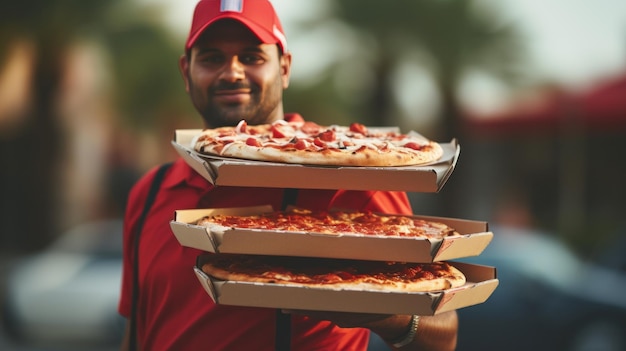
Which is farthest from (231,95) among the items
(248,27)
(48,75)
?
(48,75)

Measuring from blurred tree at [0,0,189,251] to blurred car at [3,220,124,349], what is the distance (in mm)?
8986

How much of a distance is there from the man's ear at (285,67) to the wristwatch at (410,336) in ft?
3.68

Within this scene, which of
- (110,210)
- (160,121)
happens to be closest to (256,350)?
(110,210)

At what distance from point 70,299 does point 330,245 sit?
7.49 metres

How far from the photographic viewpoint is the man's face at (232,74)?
334 centimetres

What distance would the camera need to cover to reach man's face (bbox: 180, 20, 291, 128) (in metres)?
3.34

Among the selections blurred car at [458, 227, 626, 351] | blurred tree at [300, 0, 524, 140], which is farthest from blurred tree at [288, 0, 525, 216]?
blurred car at [458, 227, 626, 351]

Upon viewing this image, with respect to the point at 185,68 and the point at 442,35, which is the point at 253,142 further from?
the point at 442,35

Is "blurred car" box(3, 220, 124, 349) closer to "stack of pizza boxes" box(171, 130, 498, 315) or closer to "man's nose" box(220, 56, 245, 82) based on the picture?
"man's nose" box(220, 56, 245, 82)

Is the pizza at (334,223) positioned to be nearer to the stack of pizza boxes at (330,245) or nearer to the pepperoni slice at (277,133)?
the stack of pizza boxes at (330,245)

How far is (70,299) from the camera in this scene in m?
9.58

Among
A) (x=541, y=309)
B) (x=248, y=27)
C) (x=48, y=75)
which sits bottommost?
(x=541, y=309)

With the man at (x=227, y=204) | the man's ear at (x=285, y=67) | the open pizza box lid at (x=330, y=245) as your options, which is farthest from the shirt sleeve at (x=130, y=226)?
the open pizza box lid at (x=330, y=245)

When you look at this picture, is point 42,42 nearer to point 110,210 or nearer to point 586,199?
point 110,210
